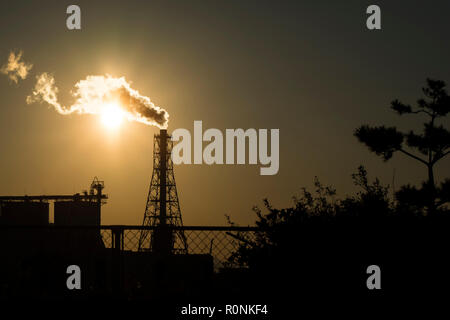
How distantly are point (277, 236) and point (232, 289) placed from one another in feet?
2.97

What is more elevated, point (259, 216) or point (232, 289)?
point (259, 216)

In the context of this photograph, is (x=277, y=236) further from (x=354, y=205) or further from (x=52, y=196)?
(x=52, y=196)

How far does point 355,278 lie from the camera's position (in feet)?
23.2

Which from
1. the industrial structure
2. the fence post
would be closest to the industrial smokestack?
the industrial structure

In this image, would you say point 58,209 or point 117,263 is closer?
point 117,263

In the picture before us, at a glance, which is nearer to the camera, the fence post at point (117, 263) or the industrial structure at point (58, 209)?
the fence post at point (117, 263)

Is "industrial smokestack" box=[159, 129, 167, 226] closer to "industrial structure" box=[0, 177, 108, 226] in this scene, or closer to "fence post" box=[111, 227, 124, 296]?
"industrial structure" box=[0, 177, 108, 226]

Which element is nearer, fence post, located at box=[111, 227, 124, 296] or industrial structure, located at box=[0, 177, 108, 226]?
fence post, located at box=[111, 227, 124, 296]

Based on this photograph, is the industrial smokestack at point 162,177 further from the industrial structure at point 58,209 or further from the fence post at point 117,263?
the fence post at point 117,263

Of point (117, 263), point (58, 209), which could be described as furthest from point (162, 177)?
point (117, 263)

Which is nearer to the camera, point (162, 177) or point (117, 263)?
point (117, 263)

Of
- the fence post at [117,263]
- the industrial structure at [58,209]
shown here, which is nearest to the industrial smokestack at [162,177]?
the industrial structure at [58,209]

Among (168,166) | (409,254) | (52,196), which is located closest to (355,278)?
(409,254)

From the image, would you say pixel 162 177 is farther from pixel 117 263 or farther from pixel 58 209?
pixel 117 263
